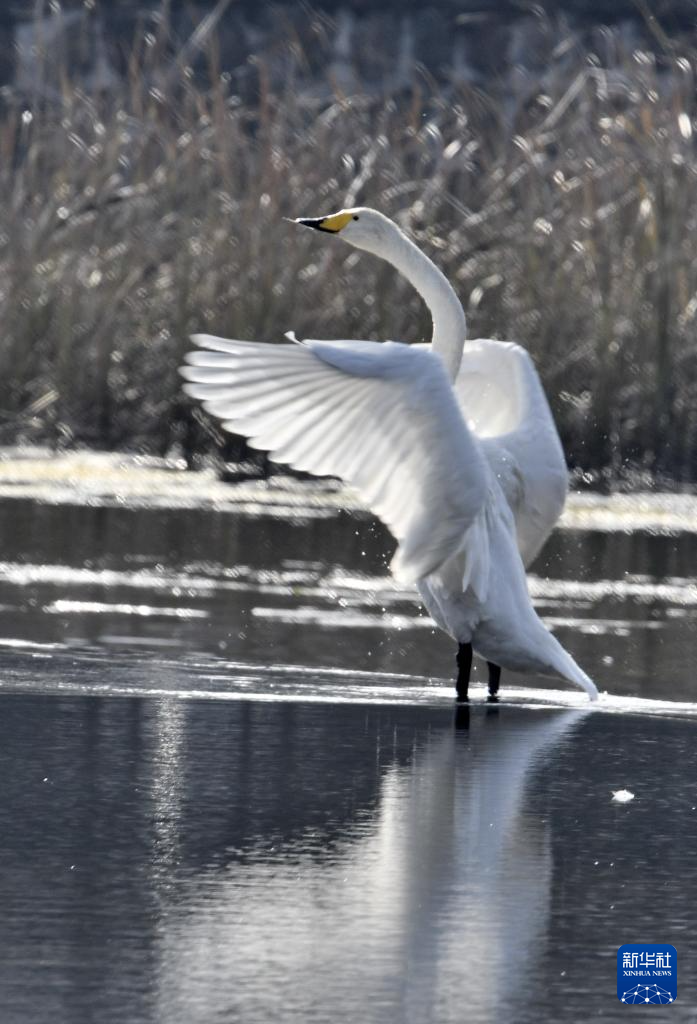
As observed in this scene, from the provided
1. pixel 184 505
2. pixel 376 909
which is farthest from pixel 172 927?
pixel 184 505

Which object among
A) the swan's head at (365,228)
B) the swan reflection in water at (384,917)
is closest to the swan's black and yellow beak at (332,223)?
the swan's head at (365,228)

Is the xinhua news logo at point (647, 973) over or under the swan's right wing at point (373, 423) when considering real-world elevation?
under

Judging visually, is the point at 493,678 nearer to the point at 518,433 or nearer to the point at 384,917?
the point at 518,433

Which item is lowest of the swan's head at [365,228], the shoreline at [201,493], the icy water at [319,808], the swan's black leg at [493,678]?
the icy water at [319,808]

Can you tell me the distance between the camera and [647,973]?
4375mm

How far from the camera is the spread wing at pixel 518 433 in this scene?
25.3ft

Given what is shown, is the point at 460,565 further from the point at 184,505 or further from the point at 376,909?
the point at 184,505

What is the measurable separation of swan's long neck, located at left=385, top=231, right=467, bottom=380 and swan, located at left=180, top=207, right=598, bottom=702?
0.43 metres

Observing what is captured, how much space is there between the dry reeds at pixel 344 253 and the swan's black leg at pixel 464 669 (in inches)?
226

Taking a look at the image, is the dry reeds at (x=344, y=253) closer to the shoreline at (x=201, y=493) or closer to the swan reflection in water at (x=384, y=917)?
the shoreline at (x=201, y=493)

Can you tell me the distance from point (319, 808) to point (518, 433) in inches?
96.6

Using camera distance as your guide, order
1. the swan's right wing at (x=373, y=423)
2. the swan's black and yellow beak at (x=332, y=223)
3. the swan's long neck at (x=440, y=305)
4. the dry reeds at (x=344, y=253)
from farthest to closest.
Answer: the dry reeds at (x=344, y=253) < the swan's black and yellow beak at (x=332, y=223) < the swan's long neck at (x=440, y=305) < the swan's right wing at (x=373, y=423)

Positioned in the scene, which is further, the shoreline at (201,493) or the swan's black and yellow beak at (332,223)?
the shoreline at (201,493)

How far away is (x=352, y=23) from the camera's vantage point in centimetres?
2469
